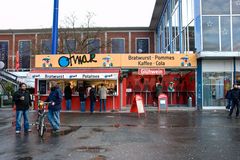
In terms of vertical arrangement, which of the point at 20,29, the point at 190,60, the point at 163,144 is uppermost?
the point at 20,29

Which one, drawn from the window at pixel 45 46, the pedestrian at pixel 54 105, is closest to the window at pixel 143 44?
the window at pixel 45 46

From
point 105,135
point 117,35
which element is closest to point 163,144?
point 105,135

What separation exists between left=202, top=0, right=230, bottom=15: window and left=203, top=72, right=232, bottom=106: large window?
14.1 ft

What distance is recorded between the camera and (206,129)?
12227mm

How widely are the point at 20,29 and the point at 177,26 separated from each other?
2770cm

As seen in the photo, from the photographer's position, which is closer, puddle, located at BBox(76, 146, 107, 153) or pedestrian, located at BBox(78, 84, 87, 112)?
puddle, located at BBox(76, 146, 107, 153)

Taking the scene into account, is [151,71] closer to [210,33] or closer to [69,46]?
[210,33]

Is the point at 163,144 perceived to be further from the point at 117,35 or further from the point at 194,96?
the point at 117,35

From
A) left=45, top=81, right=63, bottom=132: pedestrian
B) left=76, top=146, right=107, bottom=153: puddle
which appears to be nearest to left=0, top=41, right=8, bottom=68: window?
left=45, top=81, right=63, bottom=132: pedestrian

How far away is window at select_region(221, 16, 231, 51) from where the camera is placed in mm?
22875

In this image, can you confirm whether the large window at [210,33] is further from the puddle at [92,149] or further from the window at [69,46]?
the window at [69,46]

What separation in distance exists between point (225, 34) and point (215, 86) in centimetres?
368

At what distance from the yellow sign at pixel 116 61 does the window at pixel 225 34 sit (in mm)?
2699

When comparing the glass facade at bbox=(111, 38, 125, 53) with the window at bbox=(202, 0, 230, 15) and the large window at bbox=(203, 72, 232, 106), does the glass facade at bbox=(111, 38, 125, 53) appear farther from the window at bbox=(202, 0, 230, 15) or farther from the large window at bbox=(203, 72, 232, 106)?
the large window at bbox=(203, 72, 232, 106)
